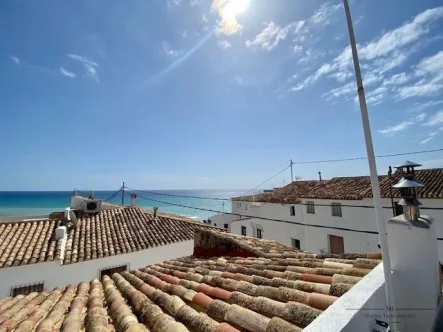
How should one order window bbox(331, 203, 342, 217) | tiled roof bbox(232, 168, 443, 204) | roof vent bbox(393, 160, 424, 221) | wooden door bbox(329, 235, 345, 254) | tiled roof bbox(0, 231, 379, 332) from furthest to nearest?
window bbox(331, 203, 342, 217)
wooden door bbox(329, 235, 345, 254)
tiled roof bbox(232, 168, 443, 204)
roof vent bbox(393, 160, 424, 221)
tiled roof bbox(0, 231, 379, 332)

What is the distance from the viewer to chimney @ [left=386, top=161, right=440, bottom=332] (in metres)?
2.49

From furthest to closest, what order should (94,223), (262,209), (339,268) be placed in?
(262,209) → (94,223) → (339,268)

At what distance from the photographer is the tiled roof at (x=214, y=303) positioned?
2321 millimetres

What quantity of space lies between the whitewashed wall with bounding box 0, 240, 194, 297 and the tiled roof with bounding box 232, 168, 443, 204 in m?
13.2

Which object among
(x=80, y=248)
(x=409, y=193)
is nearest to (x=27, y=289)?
(x=80, y=248)

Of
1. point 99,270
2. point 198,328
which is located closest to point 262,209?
point 99,270

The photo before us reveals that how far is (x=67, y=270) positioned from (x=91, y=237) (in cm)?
250

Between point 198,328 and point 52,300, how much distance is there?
4.18 meters

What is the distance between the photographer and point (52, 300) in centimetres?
484

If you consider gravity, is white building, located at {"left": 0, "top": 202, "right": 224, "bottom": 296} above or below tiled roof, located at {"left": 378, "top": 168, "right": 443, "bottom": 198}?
below

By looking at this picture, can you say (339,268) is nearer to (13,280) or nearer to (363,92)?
(363,92)

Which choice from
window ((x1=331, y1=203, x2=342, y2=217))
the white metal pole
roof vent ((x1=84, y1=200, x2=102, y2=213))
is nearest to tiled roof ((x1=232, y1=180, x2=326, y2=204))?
window ((x1=331, y1=203, x2=342, y2=217))

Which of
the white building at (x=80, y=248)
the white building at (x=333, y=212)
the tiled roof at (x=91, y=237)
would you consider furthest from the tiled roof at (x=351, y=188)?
the white building at (x=80, y=248)

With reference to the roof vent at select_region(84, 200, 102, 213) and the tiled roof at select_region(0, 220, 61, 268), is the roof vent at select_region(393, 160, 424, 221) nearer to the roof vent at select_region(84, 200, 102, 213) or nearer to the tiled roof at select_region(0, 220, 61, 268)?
the tiled roof at select_region(0, 220, 61, 268)
